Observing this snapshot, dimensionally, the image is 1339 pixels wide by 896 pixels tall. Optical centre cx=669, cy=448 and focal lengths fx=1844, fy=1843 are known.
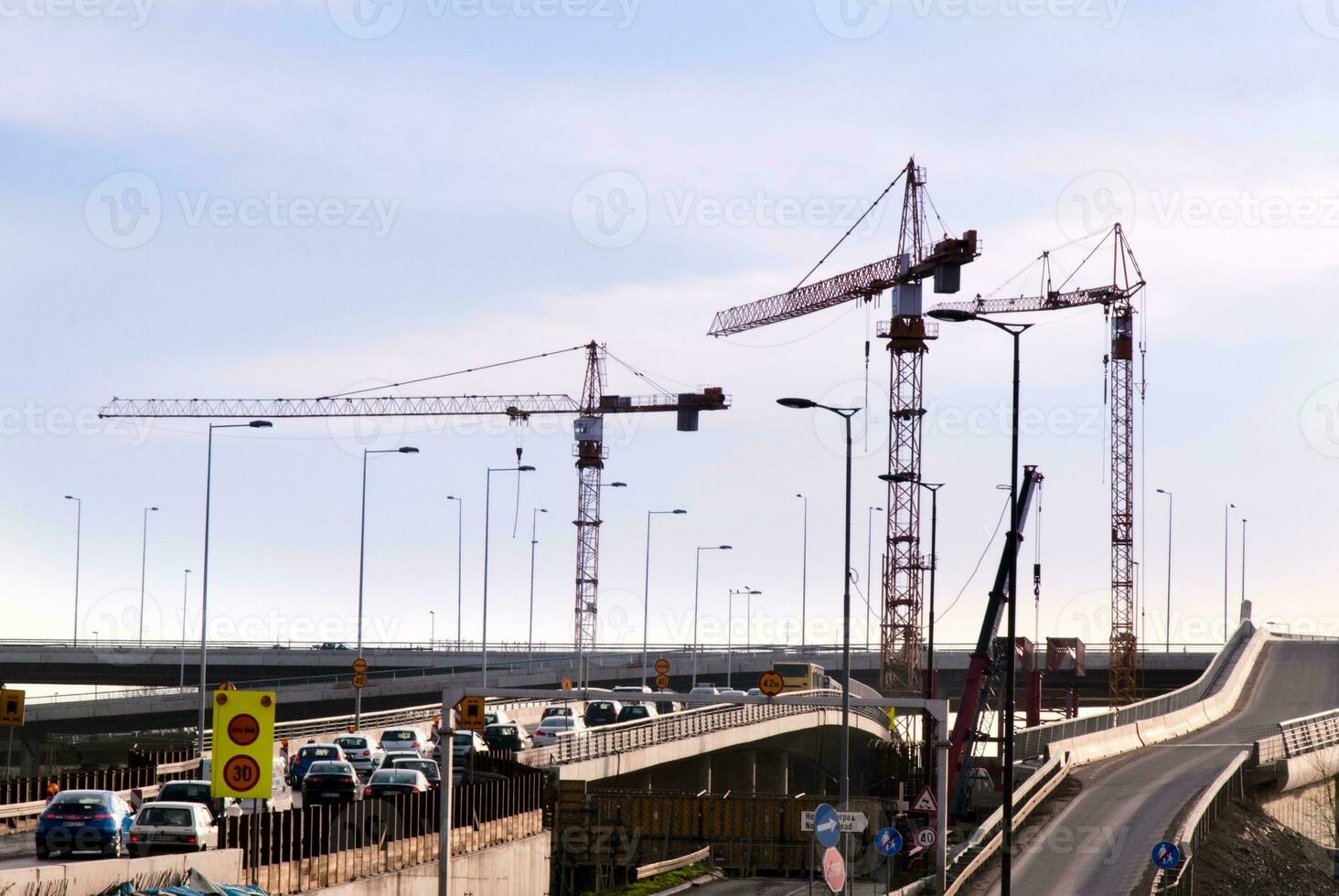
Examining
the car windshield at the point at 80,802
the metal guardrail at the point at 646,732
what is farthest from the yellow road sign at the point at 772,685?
the car windshield at the point at 80,802

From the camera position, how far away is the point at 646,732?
76.2 metres

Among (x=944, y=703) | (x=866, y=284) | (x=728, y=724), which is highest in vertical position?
(x=866, y=284)

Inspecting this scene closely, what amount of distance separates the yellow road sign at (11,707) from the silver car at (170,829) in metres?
2.90

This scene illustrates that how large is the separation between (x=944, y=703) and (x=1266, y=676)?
83083 mm

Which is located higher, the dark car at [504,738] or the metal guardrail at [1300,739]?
the dark car at [504,738]

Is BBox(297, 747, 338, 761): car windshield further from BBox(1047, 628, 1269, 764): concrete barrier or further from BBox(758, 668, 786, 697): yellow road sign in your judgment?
BBox(1047, 628, 1269, 764): concrete barrier

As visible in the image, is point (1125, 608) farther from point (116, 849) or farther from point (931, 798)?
point (116, 849)

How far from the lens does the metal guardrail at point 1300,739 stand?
77.3 metres

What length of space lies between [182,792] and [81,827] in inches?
242

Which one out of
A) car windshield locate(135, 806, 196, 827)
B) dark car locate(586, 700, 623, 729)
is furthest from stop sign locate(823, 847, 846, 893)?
dark car locate(586, 700, 623, 729)

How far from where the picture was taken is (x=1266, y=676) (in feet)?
384

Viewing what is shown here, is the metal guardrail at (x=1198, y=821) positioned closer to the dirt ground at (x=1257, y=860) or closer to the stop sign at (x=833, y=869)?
the dirt ground at (x=1257, y=860)

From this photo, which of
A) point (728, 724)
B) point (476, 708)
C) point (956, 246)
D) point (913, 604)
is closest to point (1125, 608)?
point (913, 604)

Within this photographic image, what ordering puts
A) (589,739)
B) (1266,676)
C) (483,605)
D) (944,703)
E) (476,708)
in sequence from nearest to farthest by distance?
1. (944,703)
2. (476,708)
3. (589,739)
4. (483,605)
5. (1266,676)
